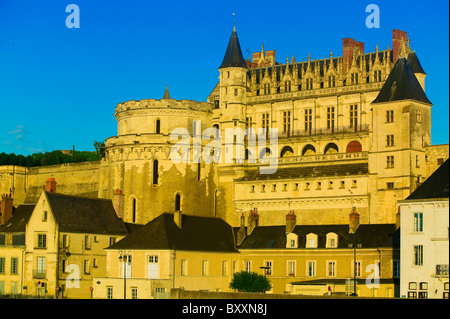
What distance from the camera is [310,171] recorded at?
8688 cm

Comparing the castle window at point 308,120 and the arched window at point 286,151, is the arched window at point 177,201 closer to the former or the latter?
the arched window at point 286,151

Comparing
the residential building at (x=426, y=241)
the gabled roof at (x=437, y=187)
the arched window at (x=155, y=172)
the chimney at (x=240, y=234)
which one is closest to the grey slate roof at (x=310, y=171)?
the arched window at (x=155, y=172)

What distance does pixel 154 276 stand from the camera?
73.1 metres

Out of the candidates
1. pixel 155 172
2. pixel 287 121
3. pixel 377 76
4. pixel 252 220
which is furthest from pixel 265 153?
pixel 252 220

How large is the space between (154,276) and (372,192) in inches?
736

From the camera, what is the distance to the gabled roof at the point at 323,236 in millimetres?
72312

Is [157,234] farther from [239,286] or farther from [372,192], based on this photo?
[372,192]

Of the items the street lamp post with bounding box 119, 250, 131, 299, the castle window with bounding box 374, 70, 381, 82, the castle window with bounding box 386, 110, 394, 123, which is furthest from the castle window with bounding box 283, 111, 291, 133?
the street lamp post with bounding box 119, 250, 131, 299

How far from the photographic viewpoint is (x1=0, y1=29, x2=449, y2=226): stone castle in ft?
268

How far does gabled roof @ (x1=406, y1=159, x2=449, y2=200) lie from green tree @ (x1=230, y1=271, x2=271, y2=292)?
45.2 ft

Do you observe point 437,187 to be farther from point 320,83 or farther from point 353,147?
point 320,83

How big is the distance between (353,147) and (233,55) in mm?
13572

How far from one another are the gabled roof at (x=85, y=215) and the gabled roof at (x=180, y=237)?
12.9 feet

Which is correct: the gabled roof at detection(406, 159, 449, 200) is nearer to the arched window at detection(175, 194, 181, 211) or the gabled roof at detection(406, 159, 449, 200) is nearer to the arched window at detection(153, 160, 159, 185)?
the arched window at detection(175, 194, 181, 211)
